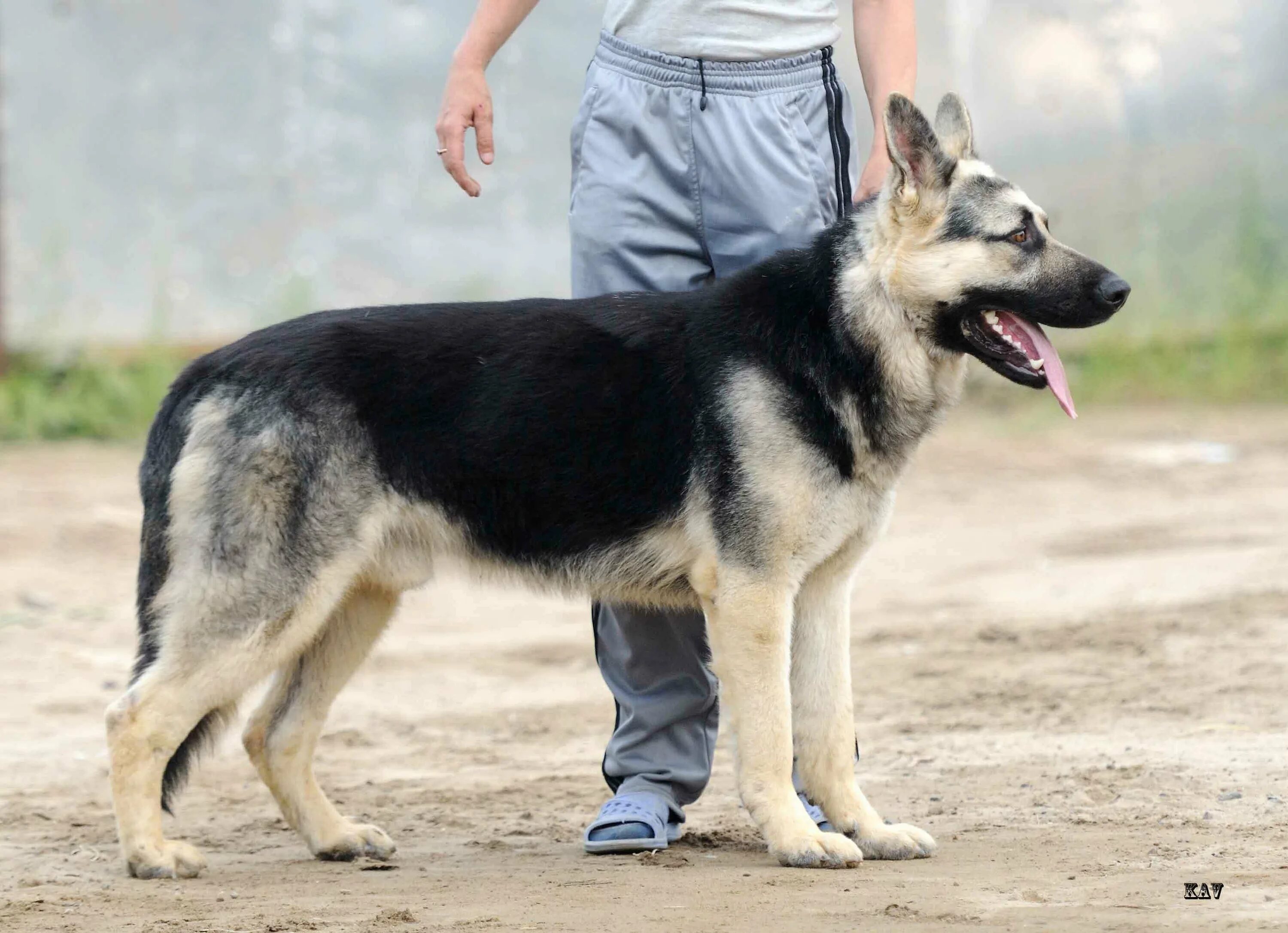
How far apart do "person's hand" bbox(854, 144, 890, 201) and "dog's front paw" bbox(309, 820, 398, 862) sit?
206 centimetres

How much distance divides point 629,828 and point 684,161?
1713 millimetres

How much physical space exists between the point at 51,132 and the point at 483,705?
678 centimetres

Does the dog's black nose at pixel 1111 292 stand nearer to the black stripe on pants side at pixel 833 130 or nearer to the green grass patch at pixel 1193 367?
the black stripe on pants side at pixel 833 130

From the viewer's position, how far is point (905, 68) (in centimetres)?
433

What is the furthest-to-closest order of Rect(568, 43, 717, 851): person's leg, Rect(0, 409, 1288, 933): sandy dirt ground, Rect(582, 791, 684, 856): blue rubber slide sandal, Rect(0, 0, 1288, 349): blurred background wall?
Rect(0, 0, 1288, 349): blurred background wall < Rect(568, 43, 717, 851): person's leg < Rect(582, 791, 684, 856): blue rubber slide sandal < Rect(0, 409, 1288, 933): sandy dirt ground

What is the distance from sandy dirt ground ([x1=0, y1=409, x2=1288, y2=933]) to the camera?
11.2 ft

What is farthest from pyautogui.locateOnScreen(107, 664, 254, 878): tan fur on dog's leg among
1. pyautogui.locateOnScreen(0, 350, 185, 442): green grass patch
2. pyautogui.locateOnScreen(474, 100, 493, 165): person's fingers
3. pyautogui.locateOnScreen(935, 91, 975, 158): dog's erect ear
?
pyautogui.locateOnScreen(0, 350, 185, 442): green grass patch

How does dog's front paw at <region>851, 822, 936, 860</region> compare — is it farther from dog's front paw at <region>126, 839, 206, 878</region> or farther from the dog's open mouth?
dog's front paw at <region>126, 839, 206, 878</region>

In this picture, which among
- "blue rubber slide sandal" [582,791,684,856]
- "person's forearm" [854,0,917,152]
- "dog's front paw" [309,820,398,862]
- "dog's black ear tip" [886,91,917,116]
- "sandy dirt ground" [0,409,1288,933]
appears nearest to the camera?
"sandy dirt ground" [0,409,1288,933]

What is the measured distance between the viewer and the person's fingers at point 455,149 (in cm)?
421

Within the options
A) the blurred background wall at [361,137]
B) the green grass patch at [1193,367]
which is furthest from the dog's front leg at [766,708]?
the green grass patch at [1193,367]

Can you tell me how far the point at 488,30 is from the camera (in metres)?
4.36

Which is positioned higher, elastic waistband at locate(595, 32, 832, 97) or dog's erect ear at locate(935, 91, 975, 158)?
elastic waistband at locate(595, 32, 832, 97)

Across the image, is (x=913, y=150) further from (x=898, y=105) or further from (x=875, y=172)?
(x=875, y=172)
